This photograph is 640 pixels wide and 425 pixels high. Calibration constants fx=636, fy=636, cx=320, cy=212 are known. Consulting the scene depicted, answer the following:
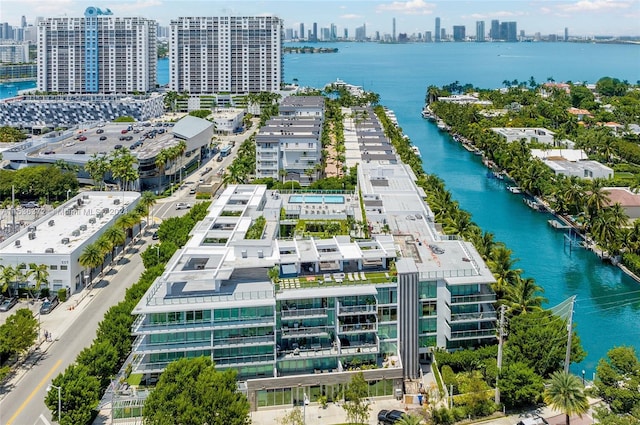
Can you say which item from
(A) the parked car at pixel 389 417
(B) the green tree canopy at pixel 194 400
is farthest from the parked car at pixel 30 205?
(A) the parked car at pixel 389 417

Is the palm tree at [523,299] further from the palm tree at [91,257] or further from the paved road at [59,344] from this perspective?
the palm tree at [91,257]

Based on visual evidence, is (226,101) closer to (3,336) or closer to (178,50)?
(178,50)

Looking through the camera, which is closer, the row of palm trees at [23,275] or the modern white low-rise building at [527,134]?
the row of palm trees at [23,275]

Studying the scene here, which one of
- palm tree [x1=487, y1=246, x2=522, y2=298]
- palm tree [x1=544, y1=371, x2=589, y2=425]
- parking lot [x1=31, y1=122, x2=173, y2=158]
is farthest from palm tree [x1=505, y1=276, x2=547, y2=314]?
parking lot [x1=31, y1=122, x2=173, y2=158]

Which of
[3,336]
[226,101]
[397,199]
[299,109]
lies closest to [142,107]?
[226,101]

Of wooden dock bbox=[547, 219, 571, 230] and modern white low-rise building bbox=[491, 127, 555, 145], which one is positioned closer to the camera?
wooden dock bbox=[547, 219, 571, 230]

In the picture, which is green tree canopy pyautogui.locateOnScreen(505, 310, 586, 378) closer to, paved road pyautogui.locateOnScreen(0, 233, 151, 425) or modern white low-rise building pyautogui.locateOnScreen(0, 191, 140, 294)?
paved road pyautogui.locateOnScreen(0, 233, 151, 425)

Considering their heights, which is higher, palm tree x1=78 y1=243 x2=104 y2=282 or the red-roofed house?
the red-roofed house
